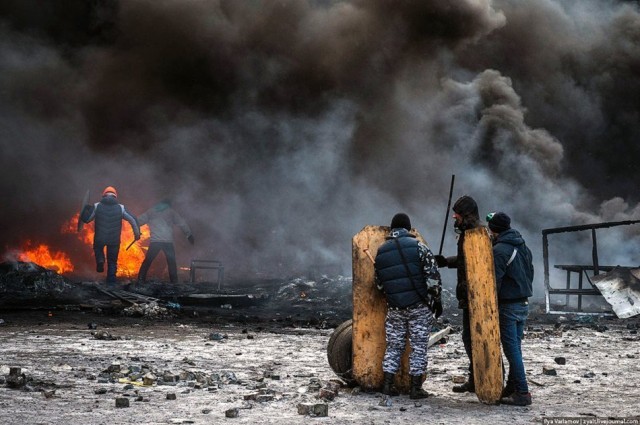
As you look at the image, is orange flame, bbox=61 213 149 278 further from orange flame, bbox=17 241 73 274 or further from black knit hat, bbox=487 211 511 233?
black knit hat, bbox=487 211 511 233

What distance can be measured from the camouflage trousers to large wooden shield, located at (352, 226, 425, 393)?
178 mm

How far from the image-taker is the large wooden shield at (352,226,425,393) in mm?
5453

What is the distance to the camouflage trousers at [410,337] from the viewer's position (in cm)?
526

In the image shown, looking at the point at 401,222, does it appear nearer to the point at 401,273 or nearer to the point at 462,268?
the point at 401,273

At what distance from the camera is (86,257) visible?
74.8 ft

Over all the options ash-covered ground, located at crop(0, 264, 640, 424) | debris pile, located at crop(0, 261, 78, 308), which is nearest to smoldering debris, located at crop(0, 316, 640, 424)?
ash-covered ground, located at crop(0, 264, 640, 424)

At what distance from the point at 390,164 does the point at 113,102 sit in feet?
39.7

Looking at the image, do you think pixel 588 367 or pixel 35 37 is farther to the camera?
pixel 35 37

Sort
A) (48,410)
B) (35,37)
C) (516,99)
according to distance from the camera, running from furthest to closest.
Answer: (516,99)
(35,37)
(48,410)

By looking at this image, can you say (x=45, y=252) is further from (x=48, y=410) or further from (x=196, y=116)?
(x=48, y=410)

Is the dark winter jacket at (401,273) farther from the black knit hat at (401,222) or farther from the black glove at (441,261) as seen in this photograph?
the black glove at (441,261)

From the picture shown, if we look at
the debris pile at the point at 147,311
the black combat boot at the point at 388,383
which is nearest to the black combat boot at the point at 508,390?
the black combat boot at the point at 388,383

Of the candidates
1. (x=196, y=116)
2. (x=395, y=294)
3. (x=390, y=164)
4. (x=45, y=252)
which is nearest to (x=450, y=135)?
(x=390, y=164)

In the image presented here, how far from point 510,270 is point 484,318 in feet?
1.56
